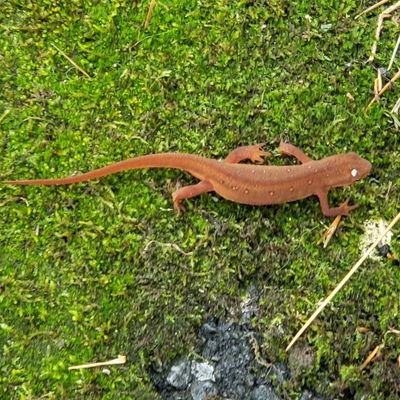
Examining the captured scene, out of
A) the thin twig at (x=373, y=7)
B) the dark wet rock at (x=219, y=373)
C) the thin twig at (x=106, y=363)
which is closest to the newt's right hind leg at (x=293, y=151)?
the thin twig at (x=373, y=7)

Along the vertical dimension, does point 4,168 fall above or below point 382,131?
below

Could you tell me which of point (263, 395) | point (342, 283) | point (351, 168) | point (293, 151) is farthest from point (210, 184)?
point (263, 395)

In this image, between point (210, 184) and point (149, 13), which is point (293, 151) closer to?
point (210, 184)

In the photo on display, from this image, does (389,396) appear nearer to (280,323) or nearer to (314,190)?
(280,323)

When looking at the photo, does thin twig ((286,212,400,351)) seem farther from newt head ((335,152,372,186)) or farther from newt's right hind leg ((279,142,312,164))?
newt's right hind leg ((279,142,312,164))

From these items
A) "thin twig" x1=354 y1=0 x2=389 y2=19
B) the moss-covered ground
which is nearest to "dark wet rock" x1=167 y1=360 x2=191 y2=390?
the moss-covered ground

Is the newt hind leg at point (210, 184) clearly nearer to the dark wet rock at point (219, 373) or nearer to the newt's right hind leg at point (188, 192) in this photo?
the newt's right hind leg at point (188, 192)

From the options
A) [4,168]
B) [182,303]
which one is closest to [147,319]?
[182,303]
